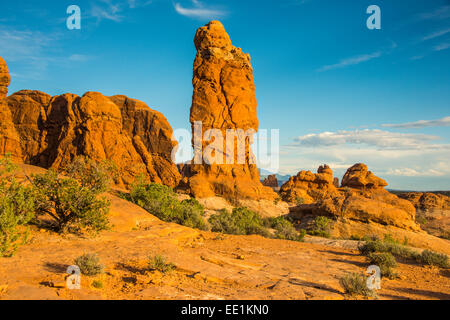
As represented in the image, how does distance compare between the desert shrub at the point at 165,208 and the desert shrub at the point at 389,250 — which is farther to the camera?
the desert shrub at the point at 165,208

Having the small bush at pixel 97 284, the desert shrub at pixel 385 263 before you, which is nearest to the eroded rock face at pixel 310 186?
the desert shrub at pixel 385 263

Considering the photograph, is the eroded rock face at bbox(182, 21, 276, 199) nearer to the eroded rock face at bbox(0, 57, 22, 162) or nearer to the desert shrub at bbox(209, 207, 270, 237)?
the desert shrub at bbox(209, 207, 270, 237)

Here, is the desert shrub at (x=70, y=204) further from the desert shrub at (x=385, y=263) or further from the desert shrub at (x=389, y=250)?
the desert shrub at (x=389, y=250)

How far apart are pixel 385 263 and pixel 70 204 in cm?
996

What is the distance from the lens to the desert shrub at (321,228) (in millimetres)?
17406

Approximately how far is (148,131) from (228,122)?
16.6 m

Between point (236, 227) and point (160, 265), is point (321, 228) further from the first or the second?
point (160, 265)

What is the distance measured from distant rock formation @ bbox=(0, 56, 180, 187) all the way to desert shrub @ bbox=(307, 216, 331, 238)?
2171 cm

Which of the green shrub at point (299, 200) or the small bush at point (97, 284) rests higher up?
the small bush at point (97, 284)

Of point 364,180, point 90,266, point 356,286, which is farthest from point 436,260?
point 364,180

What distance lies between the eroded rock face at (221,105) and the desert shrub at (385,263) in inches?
759

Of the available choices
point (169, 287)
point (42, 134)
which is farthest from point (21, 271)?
point (42, 134)
